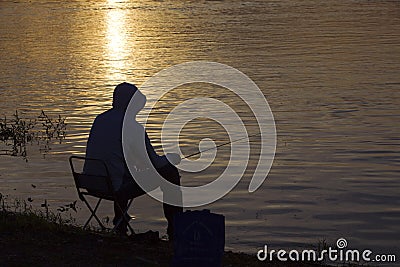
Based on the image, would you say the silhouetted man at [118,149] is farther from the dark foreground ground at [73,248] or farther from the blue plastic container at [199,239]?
the blue plastic container at [199,239]

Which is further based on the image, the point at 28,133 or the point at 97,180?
the point at 28,133

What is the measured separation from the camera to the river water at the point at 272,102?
10.0 m

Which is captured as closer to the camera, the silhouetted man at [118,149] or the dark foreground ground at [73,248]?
the dark foreground ground at [73,248]

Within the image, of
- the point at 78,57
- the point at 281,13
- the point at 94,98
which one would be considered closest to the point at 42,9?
the point at 281,13

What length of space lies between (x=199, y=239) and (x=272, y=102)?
1236cm

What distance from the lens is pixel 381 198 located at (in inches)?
422

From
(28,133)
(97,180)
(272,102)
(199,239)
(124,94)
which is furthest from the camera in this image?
(272,102)

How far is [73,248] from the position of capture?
23.5 ft

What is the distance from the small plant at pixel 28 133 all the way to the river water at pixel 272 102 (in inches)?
11.2

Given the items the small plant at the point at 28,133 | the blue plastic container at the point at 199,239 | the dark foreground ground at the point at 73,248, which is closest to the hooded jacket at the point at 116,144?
the dark foreground ground at the point at 73,248

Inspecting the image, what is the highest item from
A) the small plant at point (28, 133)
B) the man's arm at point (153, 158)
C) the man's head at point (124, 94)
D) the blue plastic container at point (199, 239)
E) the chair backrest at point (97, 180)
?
the small plant at point (28, 133)

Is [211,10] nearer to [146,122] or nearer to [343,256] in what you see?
[146,122]

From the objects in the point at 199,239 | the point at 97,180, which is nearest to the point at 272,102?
the point at 97,180

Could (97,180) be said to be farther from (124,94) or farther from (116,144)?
(124,94)
